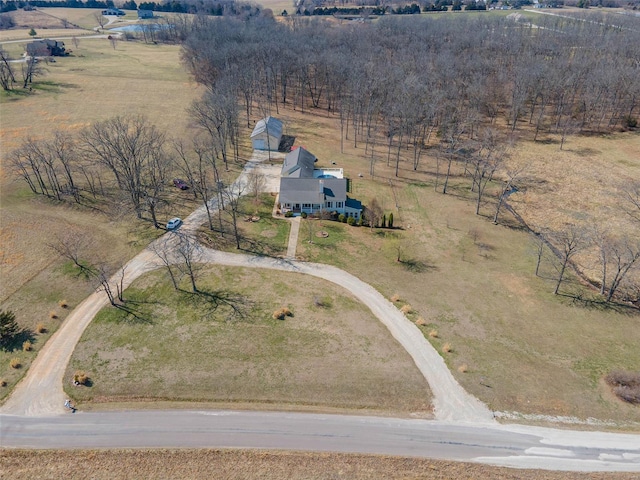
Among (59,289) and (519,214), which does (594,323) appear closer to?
(519,214)

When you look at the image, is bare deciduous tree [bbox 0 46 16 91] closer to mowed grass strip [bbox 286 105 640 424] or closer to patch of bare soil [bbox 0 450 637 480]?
mowed grass strip [bbox 286 105 640 424]

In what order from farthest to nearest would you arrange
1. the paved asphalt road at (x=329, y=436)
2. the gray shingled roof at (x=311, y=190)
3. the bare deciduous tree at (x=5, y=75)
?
the bare deciduous tree at (x=5, y=75) < the gray shingled roof at (x=311, y=190) < the paved asphalt road at (x=329, y=436)

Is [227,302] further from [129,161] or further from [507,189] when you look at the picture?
[507,189]

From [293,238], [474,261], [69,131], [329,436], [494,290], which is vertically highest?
[69,131]

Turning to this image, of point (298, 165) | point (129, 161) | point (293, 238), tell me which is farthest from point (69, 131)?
point (293, 238)

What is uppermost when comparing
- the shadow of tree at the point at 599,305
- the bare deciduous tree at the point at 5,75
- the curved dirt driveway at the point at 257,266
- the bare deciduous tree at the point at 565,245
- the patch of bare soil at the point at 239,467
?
the bare deciduous tree at the point at 5,75

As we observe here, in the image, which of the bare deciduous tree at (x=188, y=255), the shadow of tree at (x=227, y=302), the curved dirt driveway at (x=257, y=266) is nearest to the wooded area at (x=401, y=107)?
the bare deciduous tree at (x=188, y=255)

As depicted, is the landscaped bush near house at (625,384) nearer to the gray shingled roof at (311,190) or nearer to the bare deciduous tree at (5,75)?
the gray shingled roof at (311,190)
